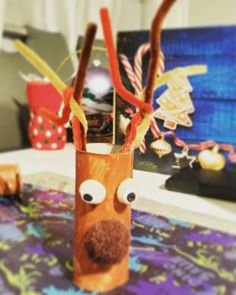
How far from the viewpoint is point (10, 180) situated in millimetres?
604

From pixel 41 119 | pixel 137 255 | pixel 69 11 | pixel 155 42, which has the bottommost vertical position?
pixel 137 255

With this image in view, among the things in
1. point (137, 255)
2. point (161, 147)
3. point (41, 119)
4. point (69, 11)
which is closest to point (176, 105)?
point (161, 147)

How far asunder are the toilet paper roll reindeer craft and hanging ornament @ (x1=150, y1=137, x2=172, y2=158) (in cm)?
17

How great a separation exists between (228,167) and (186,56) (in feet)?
0.66

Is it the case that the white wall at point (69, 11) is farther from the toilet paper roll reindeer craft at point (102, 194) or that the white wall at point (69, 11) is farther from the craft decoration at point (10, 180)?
the toilet paper roll reindeer craft at point (102, 194)

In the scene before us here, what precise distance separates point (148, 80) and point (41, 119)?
2.31ft

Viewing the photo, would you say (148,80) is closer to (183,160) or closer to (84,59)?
(84,59)

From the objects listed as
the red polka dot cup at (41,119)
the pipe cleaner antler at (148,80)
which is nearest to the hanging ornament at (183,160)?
the pipe cleaner antler at (148,80)

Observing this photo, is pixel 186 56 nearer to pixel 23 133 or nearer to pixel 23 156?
pixel 23 156

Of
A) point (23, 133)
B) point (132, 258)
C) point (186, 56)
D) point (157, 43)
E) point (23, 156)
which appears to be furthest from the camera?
point (23, 133)

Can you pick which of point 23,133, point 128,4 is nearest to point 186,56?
point 128,4

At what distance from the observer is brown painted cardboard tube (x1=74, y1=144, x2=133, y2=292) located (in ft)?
1.14

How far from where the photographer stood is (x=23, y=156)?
2.98 ft

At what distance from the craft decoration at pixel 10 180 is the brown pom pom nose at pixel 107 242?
0.93 ft
